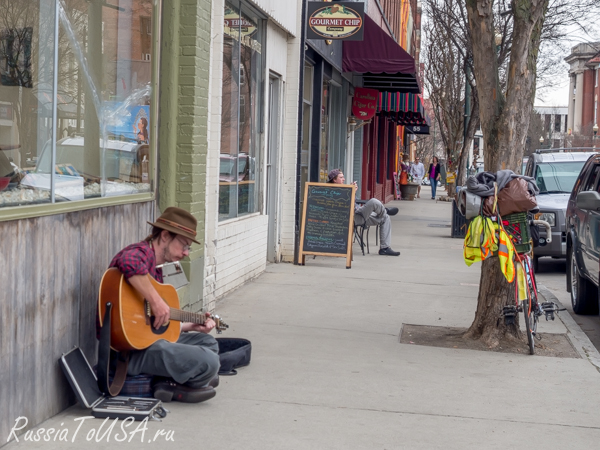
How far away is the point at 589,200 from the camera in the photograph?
7629mm

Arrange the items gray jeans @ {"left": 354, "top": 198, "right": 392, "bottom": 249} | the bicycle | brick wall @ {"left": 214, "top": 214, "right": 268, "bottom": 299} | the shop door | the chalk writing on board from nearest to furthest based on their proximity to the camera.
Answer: the bicycle, brick wall @ {"left": 214, "top": 214, "right": 268, "bottom": 299}, the shop door, the chalk writing on board, gray jeans @ {"left": 354, "top": 198, "right": 392, "bottom": 249}

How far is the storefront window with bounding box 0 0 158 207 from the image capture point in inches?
180

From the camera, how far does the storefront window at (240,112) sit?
8891mm

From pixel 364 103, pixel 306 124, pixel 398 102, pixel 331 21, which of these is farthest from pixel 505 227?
pixel 398 102

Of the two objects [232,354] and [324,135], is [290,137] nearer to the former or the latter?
[324,135]

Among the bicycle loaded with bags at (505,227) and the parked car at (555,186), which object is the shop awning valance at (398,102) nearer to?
the parked car at (555,186)

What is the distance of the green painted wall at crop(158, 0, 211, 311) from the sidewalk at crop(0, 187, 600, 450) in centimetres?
127

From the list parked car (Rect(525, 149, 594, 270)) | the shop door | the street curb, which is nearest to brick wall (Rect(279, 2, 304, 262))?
the shop door

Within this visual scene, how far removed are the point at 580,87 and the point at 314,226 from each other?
9978 cm

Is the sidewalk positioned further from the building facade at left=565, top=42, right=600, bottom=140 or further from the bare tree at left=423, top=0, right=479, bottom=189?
the building facade at left=565, top=42, right=600, bottom=140

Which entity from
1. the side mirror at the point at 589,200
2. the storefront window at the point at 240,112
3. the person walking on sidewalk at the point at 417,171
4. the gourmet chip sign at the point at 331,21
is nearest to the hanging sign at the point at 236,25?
the storefront window at the point at 240,112

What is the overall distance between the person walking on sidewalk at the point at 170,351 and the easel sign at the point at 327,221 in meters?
6.65

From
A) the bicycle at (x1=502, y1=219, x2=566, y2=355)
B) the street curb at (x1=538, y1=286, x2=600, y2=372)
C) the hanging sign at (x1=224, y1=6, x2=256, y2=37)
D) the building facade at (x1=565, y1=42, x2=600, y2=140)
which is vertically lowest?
the street curb at (x1=538, y1=286, x2=600, y2=372)

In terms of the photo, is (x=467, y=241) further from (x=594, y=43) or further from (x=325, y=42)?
(x=594, y=43)
